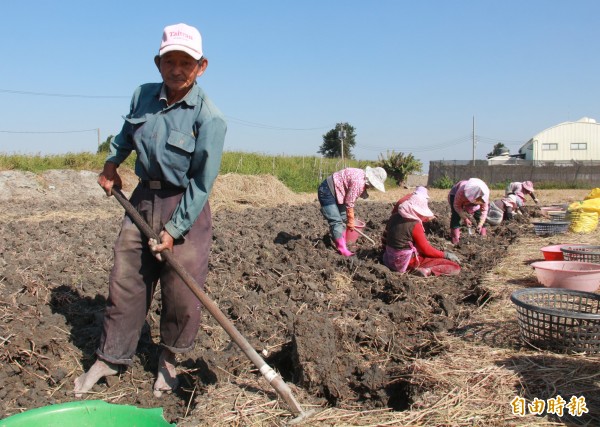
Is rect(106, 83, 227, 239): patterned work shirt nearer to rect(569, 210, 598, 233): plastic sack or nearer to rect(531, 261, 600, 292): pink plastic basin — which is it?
rect(531, 261, 600, 292): pink plastic basin

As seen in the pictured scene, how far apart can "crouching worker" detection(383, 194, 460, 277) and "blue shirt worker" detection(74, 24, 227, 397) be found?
375cm

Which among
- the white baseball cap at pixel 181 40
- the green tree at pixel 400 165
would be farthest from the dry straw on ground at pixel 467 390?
the green tree at pixel 400 165

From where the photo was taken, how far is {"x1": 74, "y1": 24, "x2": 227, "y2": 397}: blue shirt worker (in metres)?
3.32

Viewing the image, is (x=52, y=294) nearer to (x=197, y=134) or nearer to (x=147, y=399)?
(x=147, y=399)

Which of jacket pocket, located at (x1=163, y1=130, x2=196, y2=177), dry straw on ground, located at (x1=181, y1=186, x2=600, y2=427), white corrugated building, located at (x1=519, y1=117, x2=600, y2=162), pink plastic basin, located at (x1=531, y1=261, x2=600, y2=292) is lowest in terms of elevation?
dry straw on ground, located at (x1=181, y1=186, x2=600, y2=427)

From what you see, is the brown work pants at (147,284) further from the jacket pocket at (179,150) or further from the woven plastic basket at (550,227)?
the woven plastic basket at (550,227)

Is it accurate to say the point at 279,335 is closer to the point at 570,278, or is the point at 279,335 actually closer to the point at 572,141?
the point at 570,278

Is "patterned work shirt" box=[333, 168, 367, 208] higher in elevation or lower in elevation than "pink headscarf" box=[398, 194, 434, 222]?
higher

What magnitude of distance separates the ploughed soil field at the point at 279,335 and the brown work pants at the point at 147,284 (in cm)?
27

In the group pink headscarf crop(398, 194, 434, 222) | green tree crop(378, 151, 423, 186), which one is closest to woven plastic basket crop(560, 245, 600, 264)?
pink headscarf crop(398, 194, 434, 222)

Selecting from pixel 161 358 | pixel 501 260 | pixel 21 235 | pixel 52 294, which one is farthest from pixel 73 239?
pixel 501 260

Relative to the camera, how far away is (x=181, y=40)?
3.18m

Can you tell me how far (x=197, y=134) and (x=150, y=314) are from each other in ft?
6.21

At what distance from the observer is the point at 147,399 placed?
344cm
